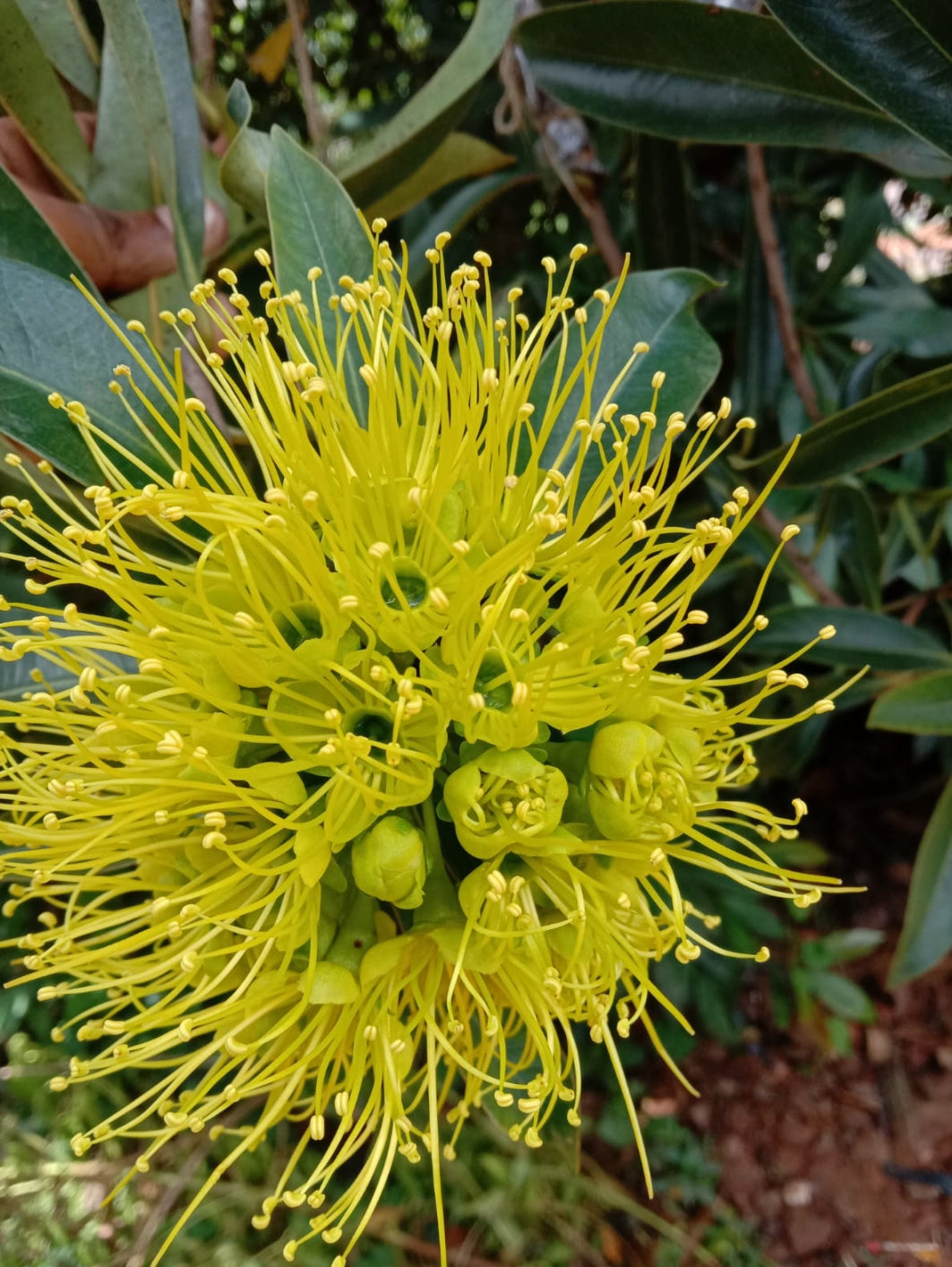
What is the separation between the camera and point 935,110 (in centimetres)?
67

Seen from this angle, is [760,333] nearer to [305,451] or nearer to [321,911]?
[305,451]

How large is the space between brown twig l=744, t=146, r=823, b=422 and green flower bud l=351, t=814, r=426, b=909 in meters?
0.79

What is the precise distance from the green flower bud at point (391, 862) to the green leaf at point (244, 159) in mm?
488

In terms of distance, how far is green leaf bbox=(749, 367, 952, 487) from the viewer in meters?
0.78

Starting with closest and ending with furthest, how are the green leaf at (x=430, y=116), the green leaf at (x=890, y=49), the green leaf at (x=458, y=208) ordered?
the green leaf at (x=890, y=49)
the green leaf at (x=430, y=116)
the green leaf at (x=458, y=208)

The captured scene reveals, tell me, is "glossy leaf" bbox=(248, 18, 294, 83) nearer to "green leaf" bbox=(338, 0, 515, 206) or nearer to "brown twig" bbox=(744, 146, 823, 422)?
"green leaf" bbox=(338, 0, 515, 206)

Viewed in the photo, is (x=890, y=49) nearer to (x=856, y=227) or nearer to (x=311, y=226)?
(x=311, y=226)

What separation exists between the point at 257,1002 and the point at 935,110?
31.5 inches

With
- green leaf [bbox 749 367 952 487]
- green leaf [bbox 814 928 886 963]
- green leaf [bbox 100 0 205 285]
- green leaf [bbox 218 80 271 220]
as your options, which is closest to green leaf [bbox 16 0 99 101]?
green leaf [bbox 100 0 205 285]

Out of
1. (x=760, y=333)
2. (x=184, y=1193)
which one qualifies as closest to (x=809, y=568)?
(x=760, y=333)

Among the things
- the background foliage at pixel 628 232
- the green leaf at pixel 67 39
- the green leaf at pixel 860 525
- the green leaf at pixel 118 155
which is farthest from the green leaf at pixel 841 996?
the green leaf at pixel 67 39

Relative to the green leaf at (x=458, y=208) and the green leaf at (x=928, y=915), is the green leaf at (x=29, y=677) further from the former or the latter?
the green leaf at (x=928, y=915)

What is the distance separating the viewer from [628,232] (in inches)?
52.1

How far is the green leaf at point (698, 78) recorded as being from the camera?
0.79 m
